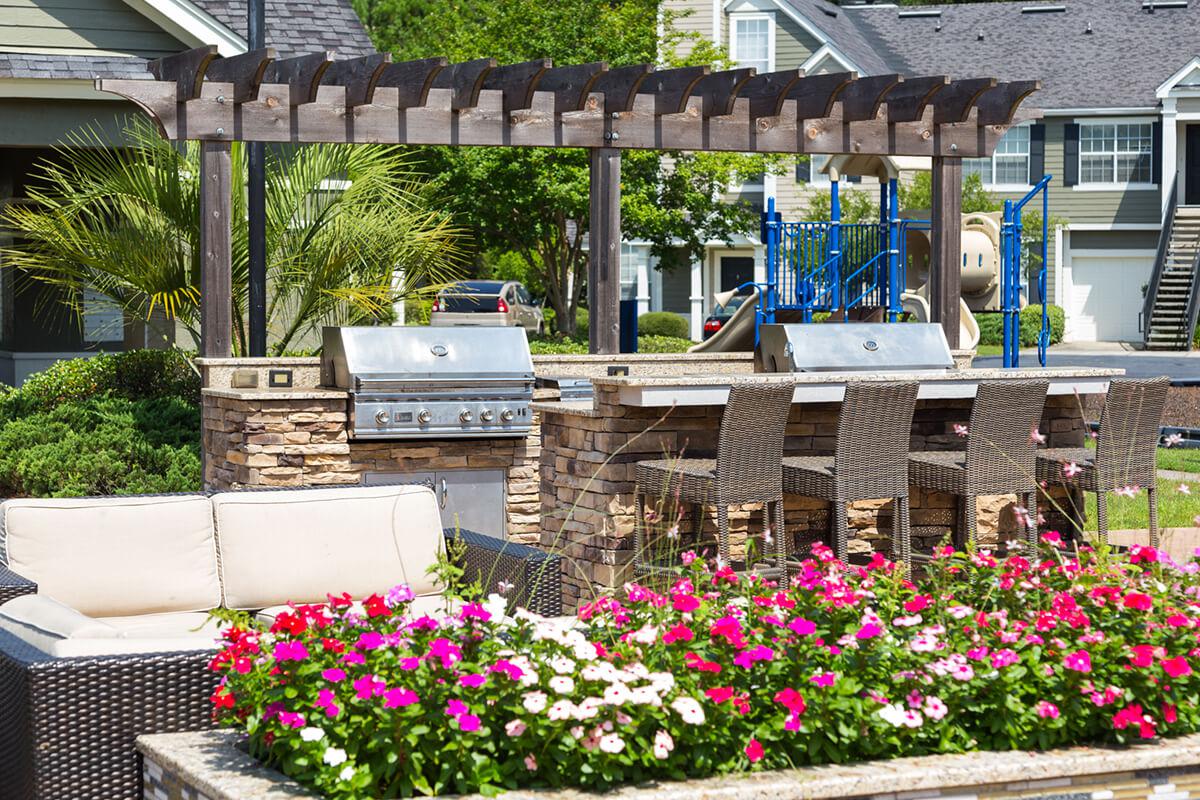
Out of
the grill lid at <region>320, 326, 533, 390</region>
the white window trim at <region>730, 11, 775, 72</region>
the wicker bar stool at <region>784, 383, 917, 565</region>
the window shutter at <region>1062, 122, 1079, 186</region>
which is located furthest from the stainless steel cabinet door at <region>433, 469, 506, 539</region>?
the window shutter at <region>1062, 122, 1079, 186</region>

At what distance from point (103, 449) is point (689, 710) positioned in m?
7.78

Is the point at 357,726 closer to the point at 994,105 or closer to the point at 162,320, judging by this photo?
A: the point at 994,105

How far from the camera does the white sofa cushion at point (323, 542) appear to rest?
5.62 m

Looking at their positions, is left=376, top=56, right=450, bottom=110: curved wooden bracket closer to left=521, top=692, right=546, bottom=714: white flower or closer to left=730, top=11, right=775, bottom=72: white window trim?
left=521, top=692, right=546, bottom=714: white flower

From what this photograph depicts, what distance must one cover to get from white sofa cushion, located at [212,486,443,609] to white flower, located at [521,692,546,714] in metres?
2.17

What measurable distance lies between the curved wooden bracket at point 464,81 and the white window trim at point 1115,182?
2694cm

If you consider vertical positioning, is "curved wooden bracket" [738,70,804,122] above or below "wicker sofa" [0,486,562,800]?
above

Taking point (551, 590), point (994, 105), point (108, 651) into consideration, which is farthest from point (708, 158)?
point (108, 651)

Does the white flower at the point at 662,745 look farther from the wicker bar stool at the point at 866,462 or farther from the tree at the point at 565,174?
the tree at the point at 565,174

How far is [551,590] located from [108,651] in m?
1.78

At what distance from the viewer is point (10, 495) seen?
10633 millimetres

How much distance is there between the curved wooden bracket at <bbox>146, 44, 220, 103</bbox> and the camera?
920cm

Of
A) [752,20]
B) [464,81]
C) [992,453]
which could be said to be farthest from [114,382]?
[752,20]

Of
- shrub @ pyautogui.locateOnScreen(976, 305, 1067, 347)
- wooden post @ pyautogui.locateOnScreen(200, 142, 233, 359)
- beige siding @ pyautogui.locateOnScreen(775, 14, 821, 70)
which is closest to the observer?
wooden post @ pyautogui.locateOnScreen(200, 142, 233, 359)
